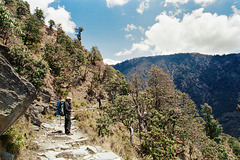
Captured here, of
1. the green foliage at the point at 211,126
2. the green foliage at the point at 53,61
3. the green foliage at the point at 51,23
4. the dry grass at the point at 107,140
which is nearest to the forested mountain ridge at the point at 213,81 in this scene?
the green foliage at the point at 211,126

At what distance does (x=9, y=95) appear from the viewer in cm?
266

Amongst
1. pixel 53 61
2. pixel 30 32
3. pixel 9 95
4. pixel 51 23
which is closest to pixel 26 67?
pixel 9 95

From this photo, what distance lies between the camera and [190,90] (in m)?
169

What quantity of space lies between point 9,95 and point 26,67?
24.4ft

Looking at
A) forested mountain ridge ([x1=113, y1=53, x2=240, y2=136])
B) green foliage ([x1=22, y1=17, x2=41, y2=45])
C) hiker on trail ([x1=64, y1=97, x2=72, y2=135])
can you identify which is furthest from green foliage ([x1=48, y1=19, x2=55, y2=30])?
forested mountain ridge ([x1=113, y1=53, x2=240, y2=136])

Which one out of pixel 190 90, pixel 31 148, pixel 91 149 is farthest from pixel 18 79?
pixel 190 90

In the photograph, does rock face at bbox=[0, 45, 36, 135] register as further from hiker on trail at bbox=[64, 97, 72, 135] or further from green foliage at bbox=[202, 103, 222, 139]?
green foliage at bbox=[202, 103, 222, 139]

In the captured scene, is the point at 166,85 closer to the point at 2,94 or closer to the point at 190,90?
the point at 2,94

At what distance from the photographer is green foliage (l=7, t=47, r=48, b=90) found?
829cm

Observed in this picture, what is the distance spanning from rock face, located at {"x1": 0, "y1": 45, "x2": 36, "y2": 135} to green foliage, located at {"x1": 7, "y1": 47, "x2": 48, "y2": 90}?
20.6 feet

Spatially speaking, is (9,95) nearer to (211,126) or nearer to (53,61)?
(53,61)

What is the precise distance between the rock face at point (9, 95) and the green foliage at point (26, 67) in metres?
6.27

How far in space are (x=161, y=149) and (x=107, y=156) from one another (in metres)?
3.99

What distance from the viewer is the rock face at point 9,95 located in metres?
2.55
